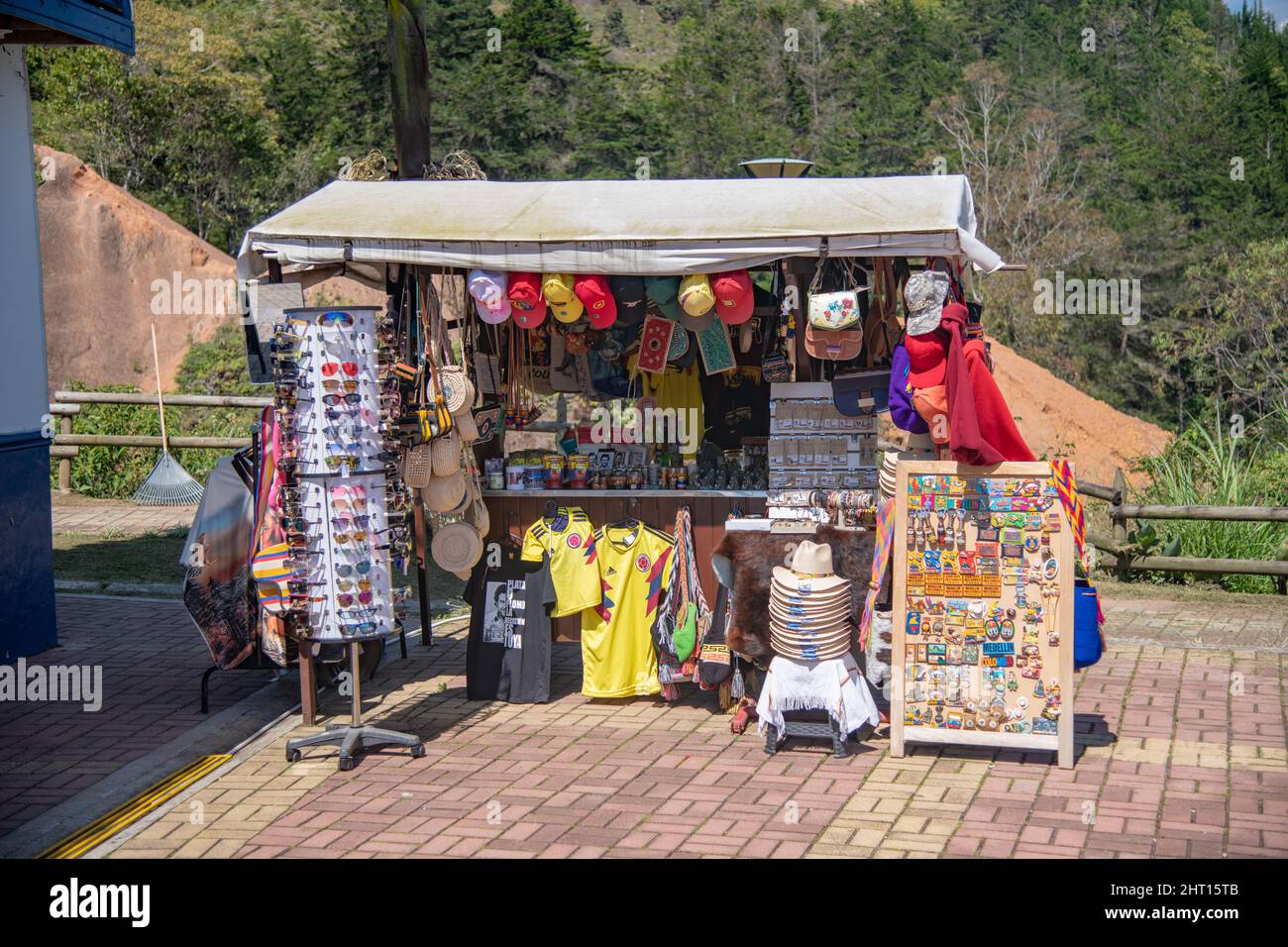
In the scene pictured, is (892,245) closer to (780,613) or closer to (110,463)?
(780,613)

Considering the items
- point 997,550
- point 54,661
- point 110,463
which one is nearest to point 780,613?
point 997,550

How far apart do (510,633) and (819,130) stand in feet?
107

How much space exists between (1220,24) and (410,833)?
61289mm

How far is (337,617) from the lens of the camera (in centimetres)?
638

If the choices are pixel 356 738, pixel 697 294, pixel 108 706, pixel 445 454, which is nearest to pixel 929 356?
pixel 697 294

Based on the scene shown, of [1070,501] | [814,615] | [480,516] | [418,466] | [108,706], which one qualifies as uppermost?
[418,466]

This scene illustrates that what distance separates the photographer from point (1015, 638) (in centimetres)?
634

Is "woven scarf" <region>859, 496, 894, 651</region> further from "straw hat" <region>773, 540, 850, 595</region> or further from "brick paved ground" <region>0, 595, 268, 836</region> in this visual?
"brick paved ground" <region>0, 595, 268, 836</region>

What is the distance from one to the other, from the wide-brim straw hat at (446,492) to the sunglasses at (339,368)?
111 centimetres

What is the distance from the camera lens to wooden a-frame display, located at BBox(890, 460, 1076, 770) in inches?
246

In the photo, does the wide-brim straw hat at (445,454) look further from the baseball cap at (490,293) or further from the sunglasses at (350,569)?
the sunglasses at (350,569)

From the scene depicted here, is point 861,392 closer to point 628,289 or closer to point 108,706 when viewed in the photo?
point 628,289

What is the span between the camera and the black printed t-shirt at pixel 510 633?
7539mm

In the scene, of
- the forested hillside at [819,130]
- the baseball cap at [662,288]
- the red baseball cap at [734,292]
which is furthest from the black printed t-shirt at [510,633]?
the forested hillside at [819,130]
